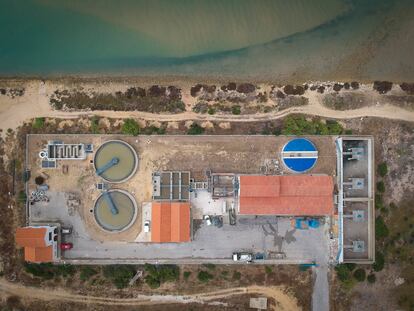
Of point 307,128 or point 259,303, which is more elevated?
point 307,128

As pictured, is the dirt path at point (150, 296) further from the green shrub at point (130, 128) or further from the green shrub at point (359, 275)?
the green shrub at point (130, 128)

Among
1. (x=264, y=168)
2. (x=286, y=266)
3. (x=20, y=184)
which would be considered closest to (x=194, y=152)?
(x=264, y=168)

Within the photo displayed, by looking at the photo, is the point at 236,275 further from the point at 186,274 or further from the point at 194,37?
the point at 194,37

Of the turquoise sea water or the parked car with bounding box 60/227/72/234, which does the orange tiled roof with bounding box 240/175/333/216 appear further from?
the parked car with bounding box 60/227/72/234

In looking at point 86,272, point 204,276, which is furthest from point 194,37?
point 86,272

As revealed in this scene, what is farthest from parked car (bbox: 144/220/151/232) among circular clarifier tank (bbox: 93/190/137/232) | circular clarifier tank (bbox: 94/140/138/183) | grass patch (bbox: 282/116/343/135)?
grass patch (bbox: 282/116/343/135)

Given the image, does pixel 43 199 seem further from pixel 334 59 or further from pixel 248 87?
pixel 334 59

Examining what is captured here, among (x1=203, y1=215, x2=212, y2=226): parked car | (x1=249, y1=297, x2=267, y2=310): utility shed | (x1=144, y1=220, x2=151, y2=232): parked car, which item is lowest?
(x1=249, y1=297, x2=267, y2=310): utility shed
